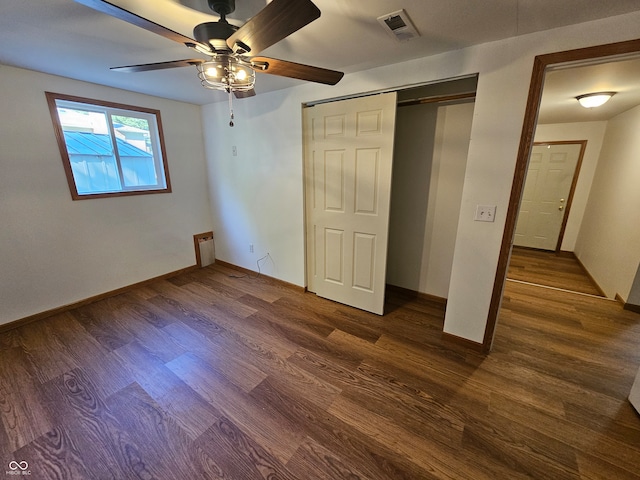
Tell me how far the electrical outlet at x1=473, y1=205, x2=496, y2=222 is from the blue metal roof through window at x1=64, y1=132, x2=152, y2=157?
3653mm

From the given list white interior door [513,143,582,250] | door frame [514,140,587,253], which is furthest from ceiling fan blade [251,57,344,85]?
door frame [514,140,587,253]

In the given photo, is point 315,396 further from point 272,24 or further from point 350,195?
point 272,24

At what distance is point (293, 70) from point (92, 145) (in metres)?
2.60

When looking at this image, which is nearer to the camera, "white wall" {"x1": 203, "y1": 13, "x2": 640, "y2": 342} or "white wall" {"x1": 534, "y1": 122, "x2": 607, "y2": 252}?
"white wall" {"x1": 203, "y1": 13, "x2": 640, "y2": 342}

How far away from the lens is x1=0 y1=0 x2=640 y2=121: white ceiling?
1274 millimetres

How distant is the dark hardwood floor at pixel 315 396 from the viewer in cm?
129

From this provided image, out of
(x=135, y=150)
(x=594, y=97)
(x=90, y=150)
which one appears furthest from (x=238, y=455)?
(x=594, y=97)

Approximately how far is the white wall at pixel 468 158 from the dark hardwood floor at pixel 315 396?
1.77 feet

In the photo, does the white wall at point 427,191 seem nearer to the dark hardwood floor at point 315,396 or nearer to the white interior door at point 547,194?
the dark hardwood floor at point 315,396

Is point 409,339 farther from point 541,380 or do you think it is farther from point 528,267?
point 528,267

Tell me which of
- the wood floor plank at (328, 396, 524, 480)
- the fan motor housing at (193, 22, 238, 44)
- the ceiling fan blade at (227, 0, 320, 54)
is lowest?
the wood floor plank at (328, 396, 524, 480)

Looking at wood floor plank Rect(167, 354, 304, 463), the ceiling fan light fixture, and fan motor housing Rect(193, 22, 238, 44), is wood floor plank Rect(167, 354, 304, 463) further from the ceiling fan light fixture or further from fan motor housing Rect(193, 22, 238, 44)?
fan motor housing Rect(193, 22, 238, 44)

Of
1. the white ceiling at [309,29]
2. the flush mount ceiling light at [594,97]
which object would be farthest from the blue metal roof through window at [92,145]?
the flush mount ceiling light at [594,97]

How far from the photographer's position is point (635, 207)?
8.74 feet
